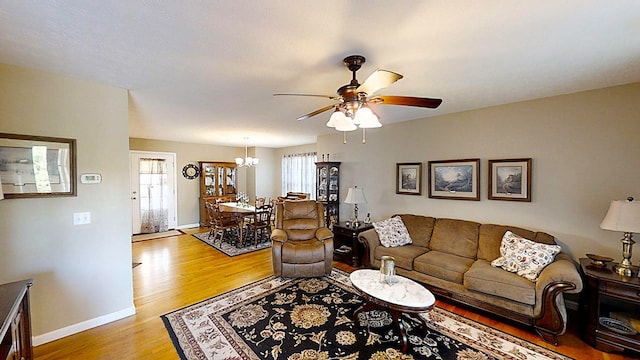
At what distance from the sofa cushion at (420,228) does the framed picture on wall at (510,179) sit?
0.89 m

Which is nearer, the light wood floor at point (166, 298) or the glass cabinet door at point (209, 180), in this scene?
the light wood floor at point (166, 298)

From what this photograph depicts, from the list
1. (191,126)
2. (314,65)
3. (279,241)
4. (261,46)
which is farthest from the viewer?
(191,126)

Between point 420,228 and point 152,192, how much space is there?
6.40 meters

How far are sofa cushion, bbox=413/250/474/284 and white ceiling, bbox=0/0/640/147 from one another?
78.0 inches

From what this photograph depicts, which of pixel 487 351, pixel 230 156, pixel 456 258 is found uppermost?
pixel 230 156

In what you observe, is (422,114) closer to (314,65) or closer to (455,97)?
(455,97)

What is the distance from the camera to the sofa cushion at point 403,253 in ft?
11.1

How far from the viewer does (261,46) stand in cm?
186

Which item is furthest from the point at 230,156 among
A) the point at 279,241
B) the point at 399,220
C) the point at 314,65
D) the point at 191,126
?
the point at 314,65

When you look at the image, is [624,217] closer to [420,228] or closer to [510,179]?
[510,179]

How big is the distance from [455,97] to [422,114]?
32.2 inches

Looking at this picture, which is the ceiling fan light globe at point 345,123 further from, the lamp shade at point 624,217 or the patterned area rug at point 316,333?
the lamp shade at point 624,217

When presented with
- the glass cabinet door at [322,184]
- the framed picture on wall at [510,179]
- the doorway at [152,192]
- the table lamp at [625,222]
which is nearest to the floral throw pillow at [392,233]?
the framed picture on wall at [510,179]

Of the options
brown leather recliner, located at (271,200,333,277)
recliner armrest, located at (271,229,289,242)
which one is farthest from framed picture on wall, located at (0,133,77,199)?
brown leather recliner, located at (271,200,333,277)
